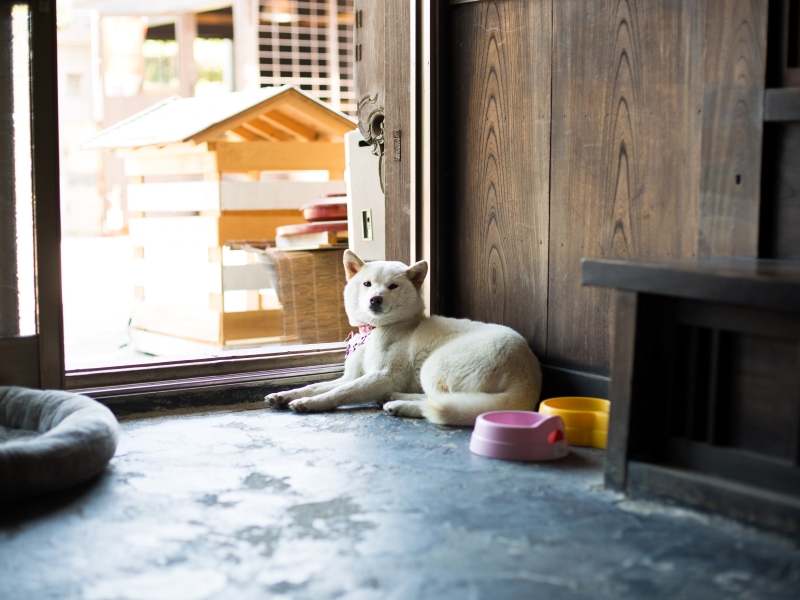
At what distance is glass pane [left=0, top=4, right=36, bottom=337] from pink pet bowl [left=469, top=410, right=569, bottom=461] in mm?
1610

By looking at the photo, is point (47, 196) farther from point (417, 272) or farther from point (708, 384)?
point (708, 384)

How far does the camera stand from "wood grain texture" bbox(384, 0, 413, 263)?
11.9ft

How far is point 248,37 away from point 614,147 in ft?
25.7

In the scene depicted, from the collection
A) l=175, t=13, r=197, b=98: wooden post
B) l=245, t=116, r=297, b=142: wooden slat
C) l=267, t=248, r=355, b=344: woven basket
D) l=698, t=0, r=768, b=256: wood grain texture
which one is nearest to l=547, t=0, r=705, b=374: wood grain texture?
l=698, t=0, r=768, b=256: wood grain texture

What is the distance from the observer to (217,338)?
202 inches

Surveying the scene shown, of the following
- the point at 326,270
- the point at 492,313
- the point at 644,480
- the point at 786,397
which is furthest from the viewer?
the point at 326,270

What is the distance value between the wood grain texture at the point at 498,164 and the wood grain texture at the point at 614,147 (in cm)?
8

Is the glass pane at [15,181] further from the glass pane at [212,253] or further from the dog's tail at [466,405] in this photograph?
the dog's tail at [466,405]

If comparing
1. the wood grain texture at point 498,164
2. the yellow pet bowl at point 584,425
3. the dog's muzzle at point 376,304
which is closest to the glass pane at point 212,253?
the dog's muzzle at point 376,304

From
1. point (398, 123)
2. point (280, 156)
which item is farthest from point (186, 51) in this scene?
point (398, 123)

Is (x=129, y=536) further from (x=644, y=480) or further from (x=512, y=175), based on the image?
(x=512, y=175)

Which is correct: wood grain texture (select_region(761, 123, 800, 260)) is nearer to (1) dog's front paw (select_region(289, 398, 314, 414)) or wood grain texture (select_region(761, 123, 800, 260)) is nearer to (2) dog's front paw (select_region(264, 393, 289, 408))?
(1) dog's front paw (select_region(289, 398, 314, 414))

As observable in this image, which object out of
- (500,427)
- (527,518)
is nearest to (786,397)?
(527,518)

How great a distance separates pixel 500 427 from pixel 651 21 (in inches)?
55.8
